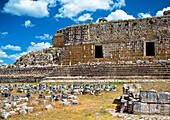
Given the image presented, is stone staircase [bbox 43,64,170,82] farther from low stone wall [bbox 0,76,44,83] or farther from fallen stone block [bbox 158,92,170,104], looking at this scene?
fallen stone block [bbox 158,92,170,104]

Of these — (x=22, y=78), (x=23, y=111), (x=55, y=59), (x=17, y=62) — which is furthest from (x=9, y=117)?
(x=17, y=62)

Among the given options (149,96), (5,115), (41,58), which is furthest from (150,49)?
(5,115)

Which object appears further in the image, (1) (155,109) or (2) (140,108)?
(2) (140,108)

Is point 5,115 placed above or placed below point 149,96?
below

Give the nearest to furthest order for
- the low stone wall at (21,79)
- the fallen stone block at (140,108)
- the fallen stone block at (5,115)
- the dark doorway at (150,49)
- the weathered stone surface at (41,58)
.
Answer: the fallen stone block at (5,115)
the fallen stone block at (140,108)
the low stone wall at (21,79)
the dark doorway at (150,49)
the weathered stone surface at (41,58)

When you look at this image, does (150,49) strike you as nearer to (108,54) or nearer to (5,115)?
(108,54)

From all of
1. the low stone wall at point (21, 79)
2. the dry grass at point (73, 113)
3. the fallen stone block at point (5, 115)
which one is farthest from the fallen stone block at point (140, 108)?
the low stone wall at point (21, 79)

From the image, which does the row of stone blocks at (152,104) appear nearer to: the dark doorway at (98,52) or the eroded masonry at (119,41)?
the eroded masonry at (119,41)

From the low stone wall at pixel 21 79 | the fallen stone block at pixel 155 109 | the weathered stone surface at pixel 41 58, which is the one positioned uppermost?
the weathered stone surface at pixel 41 58

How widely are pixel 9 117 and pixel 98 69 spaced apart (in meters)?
15.2

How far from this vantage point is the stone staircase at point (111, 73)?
2092 cm

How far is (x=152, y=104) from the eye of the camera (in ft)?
30.0

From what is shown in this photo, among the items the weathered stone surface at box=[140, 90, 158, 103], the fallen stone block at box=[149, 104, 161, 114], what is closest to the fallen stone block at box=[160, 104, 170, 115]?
the fallen stone block at box=[149, 104, 161, 114]

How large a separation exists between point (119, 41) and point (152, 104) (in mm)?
18804
